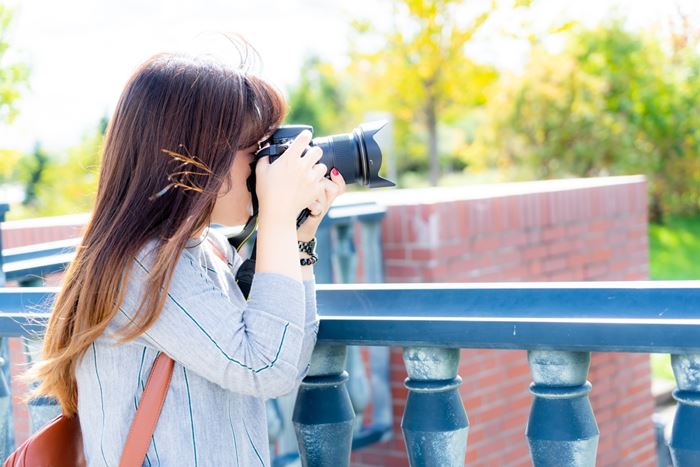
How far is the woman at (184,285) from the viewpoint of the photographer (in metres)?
1.45

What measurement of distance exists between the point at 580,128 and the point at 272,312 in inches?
491

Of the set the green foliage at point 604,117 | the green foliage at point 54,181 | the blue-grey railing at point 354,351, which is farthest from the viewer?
the green foliage at point 604,117

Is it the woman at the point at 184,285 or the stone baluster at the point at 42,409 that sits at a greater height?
the woman at the point at 184,285

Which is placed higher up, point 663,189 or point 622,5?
point 622,5

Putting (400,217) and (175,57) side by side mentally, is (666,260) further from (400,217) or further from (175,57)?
(175,57)

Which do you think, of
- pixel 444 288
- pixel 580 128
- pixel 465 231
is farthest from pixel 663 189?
pixel 444 288

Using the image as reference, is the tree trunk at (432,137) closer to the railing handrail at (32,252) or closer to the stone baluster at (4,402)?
the railing handrail at (32,252)

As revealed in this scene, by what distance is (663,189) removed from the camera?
14.2 metres

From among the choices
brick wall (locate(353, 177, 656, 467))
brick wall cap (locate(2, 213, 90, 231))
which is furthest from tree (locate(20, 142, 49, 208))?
brick wall (locate(353, 177, 656, 467))

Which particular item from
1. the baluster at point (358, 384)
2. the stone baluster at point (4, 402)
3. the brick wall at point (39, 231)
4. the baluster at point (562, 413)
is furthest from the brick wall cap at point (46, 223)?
the baluster at point (562, 413)

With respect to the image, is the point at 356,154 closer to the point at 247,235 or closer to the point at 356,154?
the point at 356,154

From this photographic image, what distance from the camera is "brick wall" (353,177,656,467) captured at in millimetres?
3916

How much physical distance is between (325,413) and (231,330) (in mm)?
291

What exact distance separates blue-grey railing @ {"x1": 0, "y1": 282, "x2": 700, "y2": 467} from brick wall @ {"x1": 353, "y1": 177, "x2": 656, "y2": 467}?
2.24 metres
